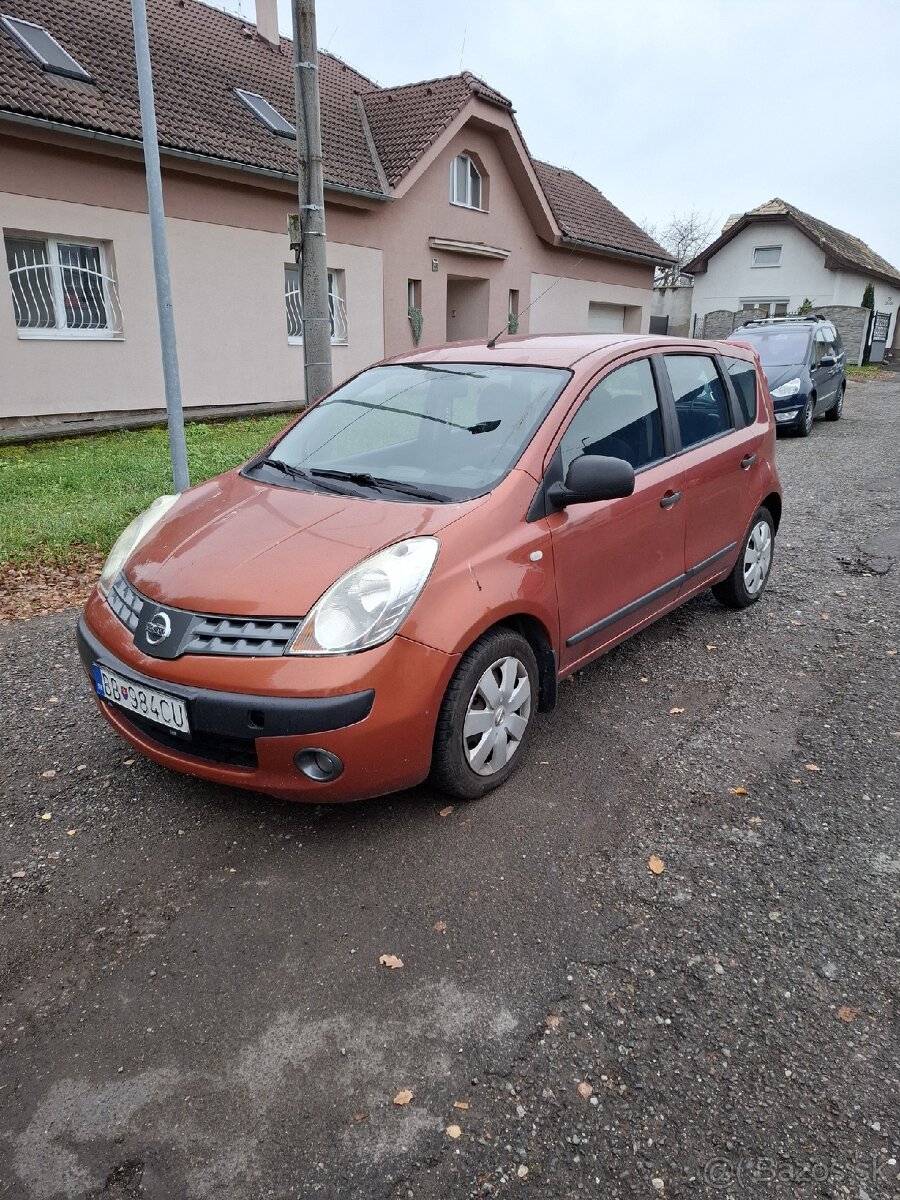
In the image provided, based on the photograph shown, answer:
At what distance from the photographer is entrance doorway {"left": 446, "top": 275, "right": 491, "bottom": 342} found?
Answer: 19.4m

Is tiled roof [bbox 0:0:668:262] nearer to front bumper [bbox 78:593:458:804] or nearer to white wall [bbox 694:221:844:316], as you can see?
front bumper [bbox 78:593:458:804]

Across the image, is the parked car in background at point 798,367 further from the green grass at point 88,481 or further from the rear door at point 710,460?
the rear door at point 710,460

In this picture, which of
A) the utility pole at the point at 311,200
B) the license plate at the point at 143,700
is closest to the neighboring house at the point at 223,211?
the utility pole at the point at 311,200

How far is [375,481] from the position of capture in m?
3.42

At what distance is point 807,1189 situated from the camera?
1.80m

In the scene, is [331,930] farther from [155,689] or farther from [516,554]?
[516,554]

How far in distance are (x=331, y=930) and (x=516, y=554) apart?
1.47 m

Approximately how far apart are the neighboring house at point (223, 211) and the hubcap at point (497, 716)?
10279 millimetres

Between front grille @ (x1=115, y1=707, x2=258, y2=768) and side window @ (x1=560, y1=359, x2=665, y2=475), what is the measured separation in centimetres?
170

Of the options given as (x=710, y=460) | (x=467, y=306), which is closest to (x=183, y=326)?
(x=467, y=306)

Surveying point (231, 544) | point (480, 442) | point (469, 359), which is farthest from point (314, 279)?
point (231, 544)

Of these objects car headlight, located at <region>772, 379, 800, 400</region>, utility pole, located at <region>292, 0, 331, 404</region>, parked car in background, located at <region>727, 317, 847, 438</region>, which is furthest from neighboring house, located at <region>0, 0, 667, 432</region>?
car headlight, located at <region>772, 379, 800, 400</region>

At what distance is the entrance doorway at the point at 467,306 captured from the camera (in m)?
19.4

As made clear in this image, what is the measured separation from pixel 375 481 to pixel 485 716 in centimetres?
110
